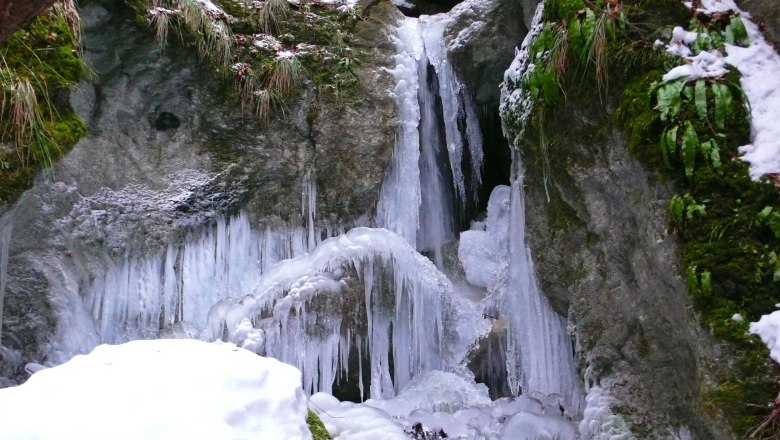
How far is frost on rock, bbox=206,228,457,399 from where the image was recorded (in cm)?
638

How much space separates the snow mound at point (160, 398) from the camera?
258 cm

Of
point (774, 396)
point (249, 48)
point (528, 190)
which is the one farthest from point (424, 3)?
point (774, 396)

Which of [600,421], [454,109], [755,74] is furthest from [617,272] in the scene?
[454,109]

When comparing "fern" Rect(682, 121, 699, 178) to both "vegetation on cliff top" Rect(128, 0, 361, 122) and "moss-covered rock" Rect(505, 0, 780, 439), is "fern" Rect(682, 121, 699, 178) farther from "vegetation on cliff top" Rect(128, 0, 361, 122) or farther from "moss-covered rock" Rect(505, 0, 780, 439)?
"vegetation on cliff top" Rect(128, 0, 361, 122)

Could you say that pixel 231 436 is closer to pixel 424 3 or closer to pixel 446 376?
pixel 446 376

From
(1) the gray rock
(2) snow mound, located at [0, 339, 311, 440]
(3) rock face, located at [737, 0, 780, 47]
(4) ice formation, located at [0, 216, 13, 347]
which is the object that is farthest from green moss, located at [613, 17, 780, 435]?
(4) ice formation, located at [0, 216, 13, 347]

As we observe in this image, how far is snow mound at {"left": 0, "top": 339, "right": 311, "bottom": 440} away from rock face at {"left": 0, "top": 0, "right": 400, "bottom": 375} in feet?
12.0

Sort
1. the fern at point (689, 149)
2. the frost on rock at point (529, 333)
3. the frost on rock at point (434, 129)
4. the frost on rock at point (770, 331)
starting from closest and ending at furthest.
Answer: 1. the frost on rock at point (770, 331)
2. the fern at point (689, 149)
3. the frost on rock at point (529, 333)
4. the frost on rock at point (434, 129)

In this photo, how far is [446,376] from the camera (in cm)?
661

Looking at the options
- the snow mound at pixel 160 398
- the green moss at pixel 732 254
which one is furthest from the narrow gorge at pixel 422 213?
the snow mound at pixel 160 398

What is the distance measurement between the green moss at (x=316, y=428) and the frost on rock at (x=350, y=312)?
2.97 meters

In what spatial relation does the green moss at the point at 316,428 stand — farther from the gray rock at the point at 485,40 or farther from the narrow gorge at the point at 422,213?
the gray rock at the point at 485,40

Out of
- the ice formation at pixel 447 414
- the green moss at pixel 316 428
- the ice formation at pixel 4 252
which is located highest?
the ice formation at pixel 4 252

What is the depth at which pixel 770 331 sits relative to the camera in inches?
141
